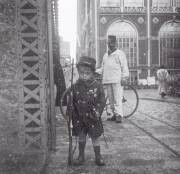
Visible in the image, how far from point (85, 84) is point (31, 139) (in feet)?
3.19

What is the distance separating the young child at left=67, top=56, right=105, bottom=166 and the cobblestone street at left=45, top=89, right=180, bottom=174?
0.30 m

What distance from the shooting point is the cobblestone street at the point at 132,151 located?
414 centimetres

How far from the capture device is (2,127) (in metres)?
4.45

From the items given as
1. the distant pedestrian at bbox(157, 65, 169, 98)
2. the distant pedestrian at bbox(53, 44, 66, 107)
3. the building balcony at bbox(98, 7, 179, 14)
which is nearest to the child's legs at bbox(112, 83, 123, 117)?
the distant pedestrian at bbox(53, 44, 66, 107)

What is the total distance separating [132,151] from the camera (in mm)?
5035

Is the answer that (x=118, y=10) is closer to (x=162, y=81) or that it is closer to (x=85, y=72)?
(x=162, y=81)

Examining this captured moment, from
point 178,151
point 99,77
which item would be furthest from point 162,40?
point 178,151

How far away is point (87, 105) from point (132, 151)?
1086 millimetres

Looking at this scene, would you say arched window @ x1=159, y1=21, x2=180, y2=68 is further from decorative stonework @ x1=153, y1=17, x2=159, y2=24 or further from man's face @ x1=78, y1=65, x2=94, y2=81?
man's face @ x1=78, y1=65, x2=94, y2=81

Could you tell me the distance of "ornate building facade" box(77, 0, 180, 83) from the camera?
100 ft

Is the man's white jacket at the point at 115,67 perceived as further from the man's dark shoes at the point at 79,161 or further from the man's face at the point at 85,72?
the man's dark shoes at the point at 79,161

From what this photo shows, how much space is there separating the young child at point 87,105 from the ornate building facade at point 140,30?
86.1ft

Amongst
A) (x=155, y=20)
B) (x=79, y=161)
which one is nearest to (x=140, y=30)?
(x=155, y=20)

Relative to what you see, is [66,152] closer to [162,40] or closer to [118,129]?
[118,129]
